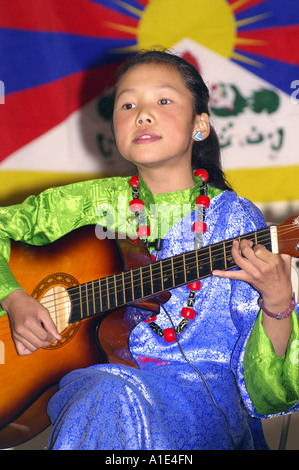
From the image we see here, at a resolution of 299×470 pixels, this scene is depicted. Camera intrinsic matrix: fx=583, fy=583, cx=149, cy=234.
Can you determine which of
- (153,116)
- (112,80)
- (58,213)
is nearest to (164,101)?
(153,116)

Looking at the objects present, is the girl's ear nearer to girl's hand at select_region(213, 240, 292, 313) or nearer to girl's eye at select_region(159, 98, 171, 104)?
girl's eye at select_region(159, 98, 171, 104)

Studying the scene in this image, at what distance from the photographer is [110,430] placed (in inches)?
34.8

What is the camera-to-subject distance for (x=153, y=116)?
1.19 metres

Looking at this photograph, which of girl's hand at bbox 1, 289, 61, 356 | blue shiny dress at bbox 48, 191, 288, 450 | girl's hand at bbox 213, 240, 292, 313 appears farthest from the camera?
girl's hand at bbox 1, 289, 61, 356

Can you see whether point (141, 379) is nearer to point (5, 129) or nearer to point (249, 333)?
point (249, 333)

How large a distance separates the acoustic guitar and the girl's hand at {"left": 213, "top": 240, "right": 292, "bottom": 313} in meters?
0.05

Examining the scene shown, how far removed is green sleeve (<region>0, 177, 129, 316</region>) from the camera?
1.32 m

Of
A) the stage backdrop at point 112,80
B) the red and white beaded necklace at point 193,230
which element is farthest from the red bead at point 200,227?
the stage backdrop at point 112,80

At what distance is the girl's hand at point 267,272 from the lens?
39.8 inches

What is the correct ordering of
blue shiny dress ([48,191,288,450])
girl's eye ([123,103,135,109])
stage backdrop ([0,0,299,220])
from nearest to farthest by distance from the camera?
blue shiny dress ([48,191,288,450])
girl's eye ([123,103,135,109])
stage backdrop ([0,0,299,220])

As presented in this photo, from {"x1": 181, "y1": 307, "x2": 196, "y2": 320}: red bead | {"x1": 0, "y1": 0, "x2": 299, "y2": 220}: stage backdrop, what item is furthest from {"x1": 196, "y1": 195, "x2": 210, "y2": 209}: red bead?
{"x1": 0, "y1": 0, "x2": 299, "y2": 220}: stage backdrop

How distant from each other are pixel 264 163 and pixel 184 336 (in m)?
1.15

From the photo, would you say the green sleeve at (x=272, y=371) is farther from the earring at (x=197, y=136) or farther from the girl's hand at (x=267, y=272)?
the earring at (x=197, y=136)
